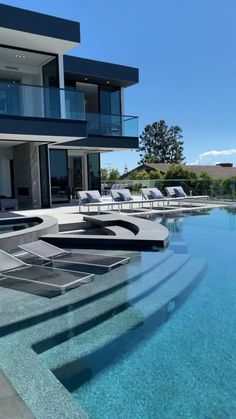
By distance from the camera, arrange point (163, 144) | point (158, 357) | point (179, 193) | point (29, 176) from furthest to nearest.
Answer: point (163, 144) < point (179, 193) < point (29, 176) < point (158, 357)

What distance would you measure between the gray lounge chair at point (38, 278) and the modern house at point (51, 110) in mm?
7244

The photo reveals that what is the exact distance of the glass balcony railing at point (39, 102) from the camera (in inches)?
506

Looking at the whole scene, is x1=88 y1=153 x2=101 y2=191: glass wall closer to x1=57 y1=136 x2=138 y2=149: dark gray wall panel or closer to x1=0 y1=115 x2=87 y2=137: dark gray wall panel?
x1=57 y1=136 x2=138 y2=149: dark gray wall panel

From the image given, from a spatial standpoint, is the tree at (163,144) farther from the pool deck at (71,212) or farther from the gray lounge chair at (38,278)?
the gray lounge chair at (38,278)

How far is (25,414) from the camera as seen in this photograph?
2479 mm

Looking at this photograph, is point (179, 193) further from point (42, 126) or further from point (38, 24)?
point (38, 24)

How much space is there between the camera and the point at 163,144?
6919 cm

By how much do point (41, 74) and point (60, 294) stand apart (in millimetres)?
12948

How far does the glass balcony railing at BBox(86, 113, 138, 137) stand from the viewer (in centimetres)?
1922

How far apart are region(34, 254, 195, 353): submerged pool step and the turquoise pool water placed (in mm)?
42

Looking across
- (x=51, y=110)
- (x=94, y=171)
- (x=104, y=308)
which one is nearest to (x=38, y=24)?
(x=51, y=110)

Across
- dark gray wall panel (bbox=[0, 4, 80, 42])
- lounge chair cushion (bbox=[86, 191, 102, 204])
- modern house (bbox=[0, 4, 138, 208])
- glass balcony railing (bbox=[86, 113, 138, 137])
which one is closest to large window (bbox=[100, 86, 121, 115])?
modern house (bbox=[0, 4, 138, 208])

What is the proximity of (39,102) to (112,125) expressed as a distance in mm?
6601

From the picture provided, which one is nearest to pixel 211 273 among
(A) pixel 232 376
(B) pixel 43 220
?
(A) pixel 232 376
